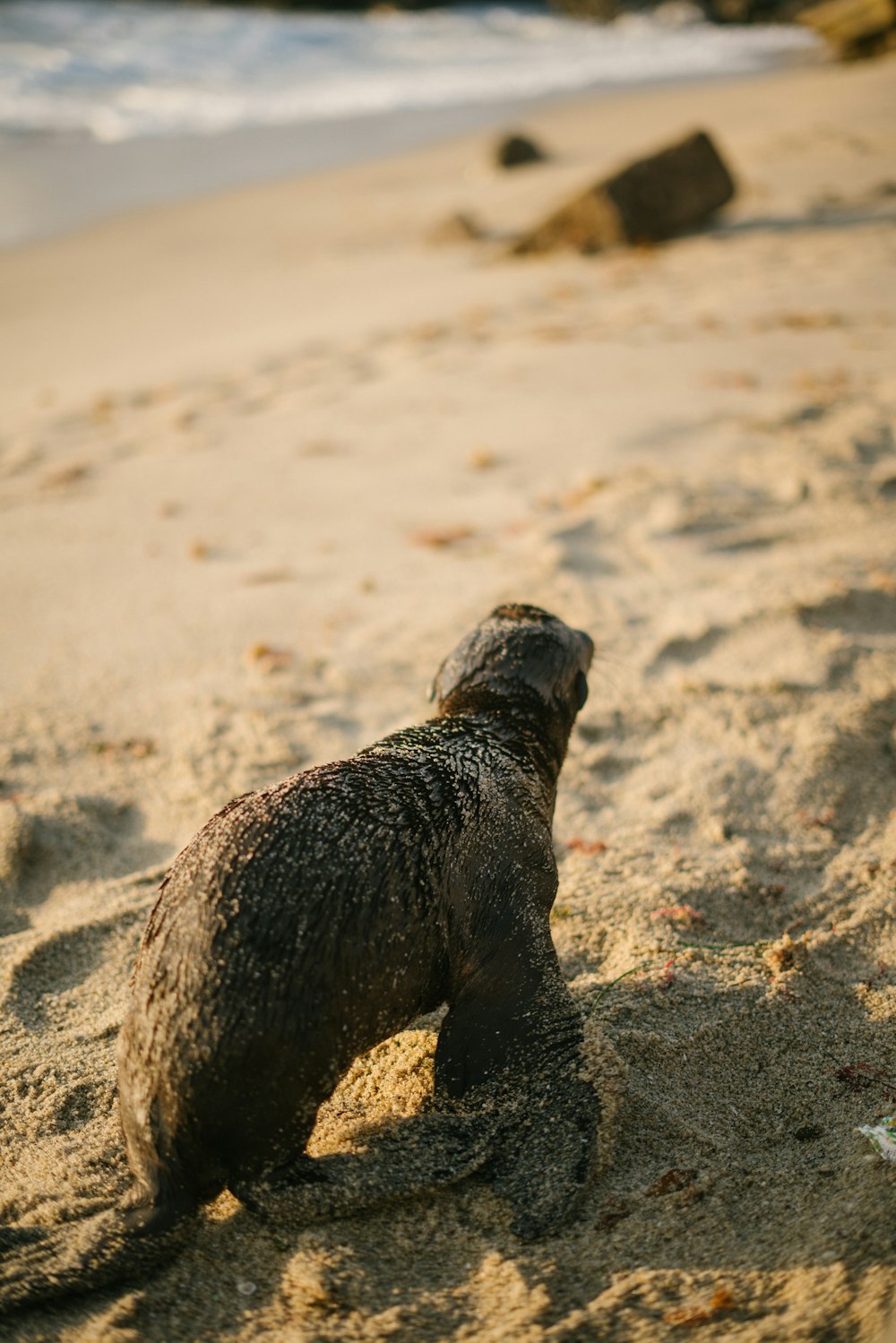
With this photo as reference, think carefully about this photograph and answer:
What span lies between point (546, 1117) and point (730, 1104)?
500mm

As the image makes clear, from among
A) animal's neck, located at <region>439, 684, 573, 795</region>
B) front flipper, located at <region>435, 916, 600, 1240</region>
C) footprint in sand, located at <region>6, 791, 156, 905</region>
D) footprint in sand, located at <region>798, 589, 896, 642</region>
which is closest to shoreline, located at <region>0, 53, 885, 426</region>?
footprint in sand, located at <region>6, 791, 156, 905</region>

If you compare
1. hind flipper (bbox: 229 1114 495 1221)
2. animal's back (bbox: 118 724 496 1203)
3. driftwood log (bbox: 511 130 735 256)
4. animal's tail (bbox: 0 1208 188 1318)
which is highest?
driftwood log (bbox: 511 130 735 256)

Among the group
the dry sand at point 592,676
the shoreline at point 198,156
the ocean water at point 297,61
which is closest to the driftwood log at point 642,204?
the dry sand at point 592,676

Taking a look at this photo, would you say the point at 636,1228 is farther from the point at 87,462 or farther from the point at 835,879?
the point at 87,462

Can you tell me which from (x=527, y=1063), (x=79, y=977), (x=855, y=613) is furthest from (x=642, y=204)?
(x=527, y=1063)

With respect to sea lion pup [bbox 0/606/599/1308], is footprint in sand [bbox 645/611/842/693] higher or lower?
lower

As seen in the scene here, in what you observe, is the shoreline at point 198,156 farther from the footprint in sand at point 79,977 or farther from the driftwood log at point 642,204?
the footprint in sand at point 79,977

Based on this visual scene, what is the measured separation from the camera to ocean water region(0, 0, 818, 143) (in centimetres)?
2055

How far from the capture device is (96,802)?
4164 millimetres

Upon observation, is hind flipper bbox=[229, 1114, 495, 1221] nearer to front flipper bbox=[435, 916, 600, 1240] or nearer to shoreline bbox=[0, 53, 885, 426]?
front flipper bbox=[435, 916, 600, 1240]

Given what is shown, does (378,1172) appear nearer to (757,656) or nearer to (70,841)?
(70,841)

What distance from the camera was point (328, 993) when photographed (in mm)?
2537

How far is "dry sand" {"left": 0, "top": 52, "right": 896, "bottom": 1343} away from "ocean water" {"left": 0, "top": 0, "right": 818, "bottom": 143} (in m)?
11.7

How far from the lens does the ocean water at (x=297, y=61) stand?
20.5m
